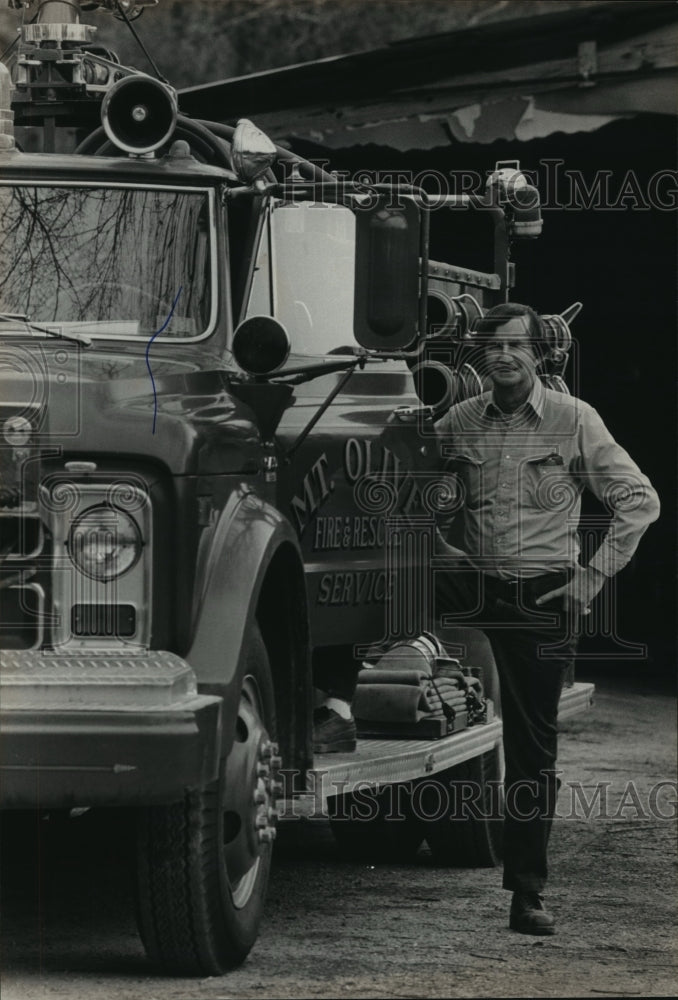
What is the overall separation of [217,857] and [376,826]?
2.56 meters

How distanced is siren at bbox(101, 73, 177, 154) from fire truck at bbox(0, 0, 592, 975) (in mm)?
12

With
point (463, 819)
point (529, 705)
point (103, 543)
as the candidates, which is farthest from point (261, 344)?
point (463, 819)

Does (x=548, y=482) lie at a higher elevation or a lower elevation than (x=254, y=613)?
higher

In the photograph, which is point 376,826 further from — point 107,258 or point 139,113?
point 139,113

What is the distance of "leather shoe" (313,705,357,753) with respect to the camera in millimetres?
6887

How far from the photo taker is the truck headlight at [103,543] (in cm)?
528

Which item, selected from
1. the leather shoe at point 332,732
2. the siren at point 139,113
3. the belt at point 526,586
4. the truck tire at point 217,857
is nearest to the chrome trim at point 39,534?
the truck tire at point 217,857

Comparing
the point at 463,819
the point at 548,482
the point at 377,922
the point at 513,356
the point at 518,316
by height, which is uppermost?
the point at 518,316

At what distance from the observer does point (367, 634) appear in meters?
7.37

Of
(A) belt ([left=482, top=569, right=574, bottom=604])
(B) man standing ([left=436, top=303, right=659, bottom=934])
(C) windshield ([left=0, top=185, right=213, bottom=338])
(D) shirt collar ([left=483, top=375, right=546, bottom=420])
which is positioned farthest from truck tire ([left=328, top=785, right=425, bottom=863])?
(C) windshield ([left=0, top=185, right=213, bottom=338])

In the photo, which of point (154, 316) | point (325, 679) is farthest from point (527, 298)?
point (154, 316)

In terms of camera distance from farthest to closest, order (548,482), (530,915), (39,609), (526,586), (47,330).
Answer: (548,482)
(526,586)
(530,915)
(47,330)
(39,609)

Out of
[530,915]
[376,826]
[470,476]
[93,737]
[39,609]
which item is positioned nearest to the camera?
[93,737]

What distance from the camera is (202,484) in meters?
5.55
